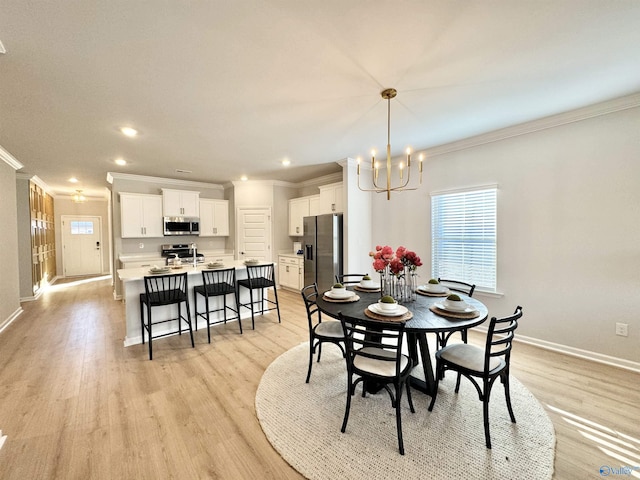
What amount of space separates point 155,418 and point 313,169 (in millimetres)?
4553

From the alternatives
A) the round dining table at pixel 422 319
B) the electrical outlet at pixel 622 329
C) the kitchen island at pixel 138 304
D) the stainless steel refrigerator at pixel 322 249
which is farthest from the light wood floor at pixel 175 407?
the stainless steel refrigerator at pixel 322 249

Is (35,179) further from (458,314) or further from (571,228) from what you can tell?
(571,228)

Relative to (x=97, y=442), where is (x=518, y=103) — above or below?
above

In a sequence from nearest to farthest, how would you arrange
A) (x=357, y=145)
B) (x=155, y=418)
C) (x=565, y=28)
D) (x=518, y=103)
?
(x=565, y=28) → (x=155, y=418) → (x=518, y=103) → (x=357, y=145)

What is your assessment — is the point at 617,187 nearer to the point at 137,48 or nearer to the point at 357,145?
the point at 357,145

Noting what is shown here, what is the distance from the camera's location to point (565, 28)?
174 centimetres

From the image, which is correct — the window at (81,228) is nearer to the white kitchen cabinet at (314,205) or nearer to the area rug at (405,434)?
the white kitchen cabinet at (314,205)

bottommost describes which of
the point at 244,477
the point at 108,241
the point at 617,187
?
the point at 244,477

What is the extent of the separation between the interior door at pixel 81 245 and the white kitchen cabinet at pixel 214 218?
5.49m

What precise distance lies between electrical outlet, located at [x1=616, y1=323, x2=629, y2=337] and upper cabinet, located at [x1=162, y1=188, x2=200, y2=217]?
7.10 meters

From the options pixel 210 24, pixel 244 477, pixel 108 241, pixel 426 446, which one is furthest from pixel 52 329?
pixel 108 241

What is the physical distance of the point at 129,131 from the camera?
3.36m

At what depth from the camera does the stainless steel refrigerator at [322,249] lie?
5.10 meters

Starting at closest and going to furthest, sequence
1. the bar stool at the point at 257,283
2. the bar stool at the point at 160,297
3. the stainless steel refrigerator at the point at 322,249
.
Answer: the bar stool at the point at 160,297 → the bar stool at the point at 257,283 → the stainless steel refrigerator at the point at 322,249
